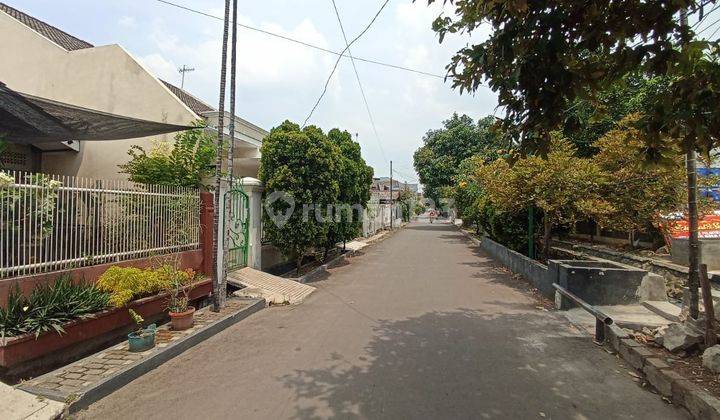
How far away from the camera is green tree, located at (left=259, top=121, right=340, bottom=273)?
34.0 feet

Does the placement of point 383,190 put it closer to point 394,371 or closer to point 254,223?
point 254,223

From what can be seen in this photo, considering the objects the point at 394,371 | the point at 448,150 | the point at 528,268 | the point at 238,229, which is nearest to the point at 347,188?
the point at 238,229

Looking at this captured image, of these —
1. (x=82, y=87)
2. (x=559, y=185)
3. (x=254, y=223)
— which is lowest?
(x=254, y=223)

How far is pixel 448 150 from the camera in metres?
34.6

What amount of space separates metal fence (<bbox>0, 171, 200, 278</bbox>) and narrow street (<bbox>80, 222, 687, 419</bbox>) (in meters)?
1.99

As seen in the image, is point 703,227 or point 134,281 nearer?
point 134,281

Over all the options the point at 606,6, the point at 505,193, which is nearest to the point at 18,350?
the point at 606,6

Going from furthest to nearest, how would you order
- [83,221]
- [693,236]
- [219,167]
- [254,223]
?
[254,223] < [219,167] < [83,221] < [693,236]

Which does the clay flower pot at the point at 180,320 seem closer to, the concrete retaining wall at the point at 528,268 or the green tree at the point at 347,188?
the green tree at the point at 347,188

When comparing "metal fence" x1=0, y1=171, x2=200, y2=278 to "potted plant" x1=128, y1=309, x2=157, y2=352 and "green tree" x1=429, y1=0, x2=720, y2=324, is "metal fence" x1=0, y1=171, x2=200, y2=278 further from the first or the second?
"green tree" x1=429, y1=0, x2=720, y2=324

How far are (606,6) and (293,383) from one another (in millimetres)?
4588

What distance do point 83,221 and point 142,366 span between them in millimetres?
2345

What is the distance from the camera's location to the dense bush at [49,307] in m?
4.33

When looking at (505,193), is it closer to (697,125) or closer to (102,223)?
(697,125)
